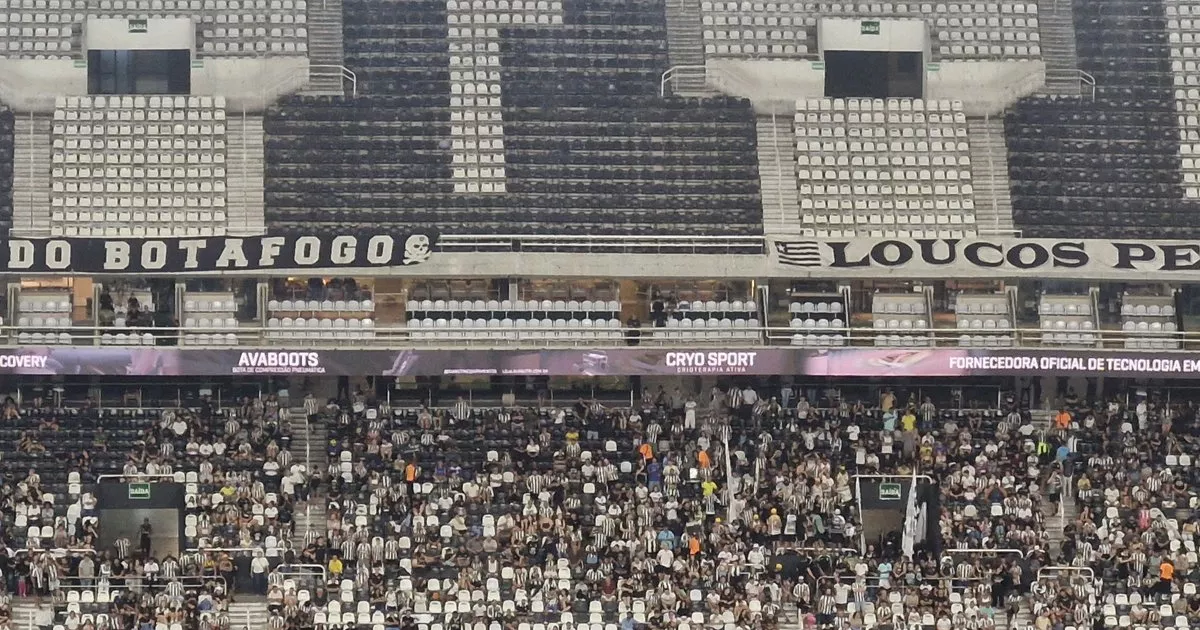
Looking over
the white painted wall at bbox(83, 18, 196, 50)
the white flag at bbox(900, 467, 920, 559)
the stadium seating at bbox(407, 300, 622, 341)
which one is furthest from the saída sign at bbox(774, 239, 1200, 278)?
the white painted wall at bbox(83, 18, 196, 50)

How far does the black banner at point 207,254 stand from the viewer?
4928 cm

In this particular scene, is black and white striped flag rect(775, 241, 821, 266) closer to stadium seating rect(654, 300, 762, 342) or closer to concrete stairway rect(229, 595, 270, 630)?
stadium seating rect(654, 300, 762, 342)

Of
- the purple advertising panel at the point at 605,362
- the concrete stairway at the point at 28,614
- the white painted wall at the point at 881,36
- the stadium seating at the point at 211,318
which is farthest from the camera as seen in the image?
the white painted wall at the point at 881,36

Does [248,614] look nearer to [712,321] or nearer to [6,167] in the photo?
[712,321]

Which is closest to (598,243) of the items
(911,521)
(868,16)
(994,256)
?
(994,256)

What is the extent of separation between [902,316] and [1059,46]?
7714 mm

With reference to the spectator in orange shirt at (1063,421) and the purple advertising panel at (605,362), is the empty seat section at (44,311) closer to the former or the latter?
the purple advertising panel at (605,362)

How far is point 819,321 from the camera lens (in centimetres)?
5041

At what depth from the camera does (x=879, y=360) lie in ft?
161

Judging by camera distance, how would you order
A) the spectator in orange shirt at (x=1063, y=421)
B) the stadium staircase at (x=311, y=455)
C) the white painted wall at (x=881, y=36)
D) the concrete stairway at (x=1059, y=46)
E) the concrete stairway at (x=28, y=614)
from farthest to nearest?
the white painted wall at (x=881, y=36), the concrete stairway at (x=1059, y=46), the spectator in orange shirt at (x=1063, y=421), the stadium staircase at (x=311, y=455), the concrete stairway at (x=28, y=614)

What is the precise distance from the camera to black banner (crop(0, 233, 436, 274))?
4928 centimetres

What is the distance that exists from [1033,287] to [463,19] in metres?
12.1

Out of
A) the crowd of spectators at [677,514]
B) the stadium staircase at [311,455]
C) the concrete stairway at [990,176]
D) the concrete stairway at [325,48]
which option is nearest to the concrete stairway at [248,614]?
the crowd of spectators at [677,514]

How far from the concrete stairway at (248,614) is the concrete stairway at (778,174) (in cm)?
1218
